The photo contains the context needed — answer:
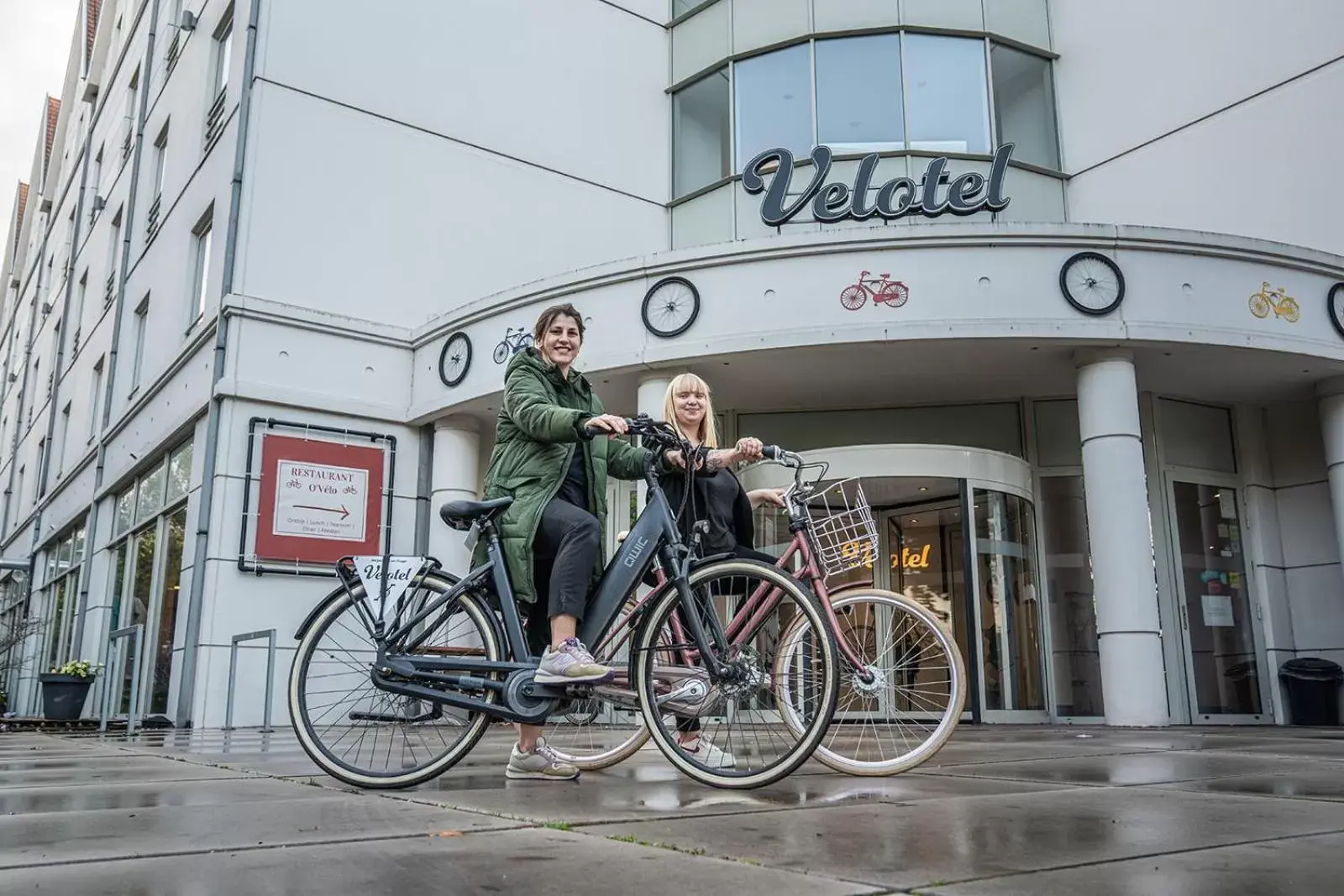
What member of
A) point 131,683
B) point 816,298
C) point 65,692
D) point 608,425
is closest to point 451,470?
point 131,683

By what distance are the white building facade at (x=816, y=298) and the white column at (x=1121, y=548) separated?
0.03m

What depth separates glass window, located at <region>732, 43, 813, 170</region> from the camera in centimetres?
1522

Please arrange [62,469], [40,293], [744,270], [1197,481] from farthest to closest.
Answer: [40,293], [62,469], [1197,481], [744,270]

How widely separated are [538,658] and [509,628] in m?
0.15

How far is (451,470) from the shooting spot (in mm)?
13320

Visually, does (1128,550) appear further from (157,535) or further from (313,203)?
(157,535)

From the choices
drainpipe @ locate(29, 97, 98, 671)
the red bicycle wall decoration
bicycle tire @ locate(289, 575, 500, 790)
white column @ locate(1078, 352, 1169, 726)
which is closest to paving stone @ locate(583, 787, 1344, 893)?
bicycle tire @ locate(289, 575, 500, 790)

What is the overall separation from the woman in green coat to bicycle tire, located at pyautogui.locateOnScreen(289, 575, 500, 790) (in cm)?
18

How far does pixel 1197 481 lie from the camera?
1305 centimetres

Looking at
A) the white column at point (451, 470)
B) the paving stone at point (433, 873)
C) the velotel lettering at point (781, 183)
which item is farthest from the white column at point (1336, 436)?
the paving stone at point (433, 873)

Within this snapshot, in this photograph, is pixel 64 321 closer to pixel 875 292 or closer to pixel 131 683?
pixel 131 683

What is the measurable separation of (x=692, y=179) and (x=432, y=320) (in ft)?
17.3

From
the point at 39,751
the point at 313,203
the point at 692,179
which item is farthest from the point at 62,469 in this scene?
the point at 39,751

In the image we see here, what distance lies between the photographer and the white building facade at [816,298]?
10.7 meters
